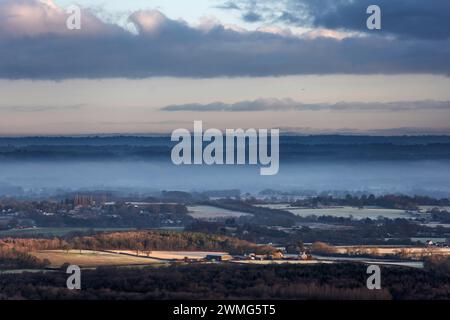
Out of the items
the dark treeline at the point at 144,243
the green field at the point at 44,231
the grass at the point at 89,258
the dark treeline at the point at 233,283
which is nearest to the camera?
the dark treeline at the point at 233,283

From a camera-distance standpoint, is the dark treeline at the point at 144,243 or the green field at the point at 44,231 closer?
the dark treeline at the point at 144,243

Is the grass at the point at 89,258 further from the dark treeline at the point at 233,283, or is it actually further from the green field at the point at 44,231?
the green field at the point at 44,231

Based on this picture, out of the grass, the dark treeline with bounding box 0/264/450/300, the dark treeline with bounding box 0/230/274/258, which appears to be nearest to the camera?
the dark treeline with bounding box 0/264/450/300

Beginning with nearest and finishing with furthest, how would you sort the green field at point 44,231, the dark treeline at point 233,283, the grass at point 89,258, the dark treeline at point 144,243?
the dark treeline at point 233,283 < the grass at point 89,258 < the dark treeline at point 144,243 < the green field at point 44,231

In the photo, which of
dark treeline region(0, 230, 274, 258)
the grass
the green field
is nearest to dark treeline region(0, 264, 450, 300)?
the grass

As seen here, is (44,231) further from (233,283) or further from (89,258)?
(233,283)

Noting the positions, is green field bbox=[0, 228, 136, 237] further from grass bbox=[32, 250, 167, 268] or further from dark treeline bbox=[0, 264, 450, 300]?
dark treeline bbox=[0, 264, 450, 300]

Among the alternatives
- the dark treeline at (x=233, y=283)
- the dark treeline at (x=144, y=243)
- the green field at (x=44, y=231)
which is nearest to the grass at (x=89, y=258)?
the dark treeline at (x=144, y=243)

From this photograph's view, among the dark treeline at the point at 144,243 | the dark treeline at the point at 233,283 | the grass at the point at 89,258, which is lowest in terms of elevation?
the dark treeline at the point at 233,283

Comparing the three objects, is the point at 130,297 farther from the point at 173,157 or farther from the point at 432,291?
the point at 173,157

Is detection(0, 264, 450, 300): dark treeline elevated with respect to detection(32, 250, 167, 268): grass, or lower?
lower
